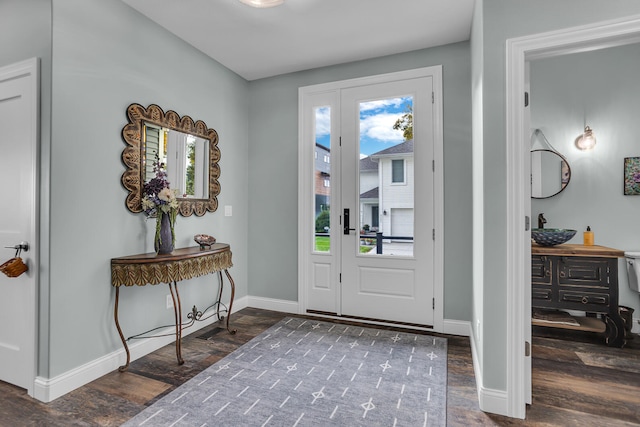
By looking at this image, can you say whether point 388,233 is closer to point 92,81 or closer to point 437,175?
point 437,175

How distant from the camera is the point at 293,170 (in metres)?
3.66

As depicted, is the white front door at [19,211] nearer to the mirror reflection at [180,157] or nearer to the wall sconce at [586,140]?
the mirror reflection at [180,157]

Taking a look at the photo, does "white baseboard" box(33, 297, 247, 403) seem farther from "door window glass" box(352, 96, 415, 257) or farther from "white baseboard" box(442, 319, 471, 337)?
"white baseboard" box(442, 319, 471, 337)

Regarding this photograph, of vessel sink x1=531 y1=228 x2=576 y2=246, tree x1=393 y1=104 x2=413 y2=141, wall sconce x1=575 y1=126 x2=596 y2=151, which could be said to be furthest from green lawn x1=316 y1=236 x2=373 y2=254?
wall sconce x1=575 y1=126 x2=596 y2=151

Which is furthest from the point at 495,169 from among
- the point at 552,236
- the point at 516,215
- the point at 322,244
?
the point at 322,244

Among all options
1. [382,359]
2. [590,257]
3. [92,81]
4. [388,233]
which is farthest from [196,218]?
[590,257]

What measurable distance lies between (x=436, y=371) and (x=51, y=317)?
2497 millimetres

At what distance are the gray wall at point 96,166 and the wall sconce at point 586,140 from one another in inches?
145

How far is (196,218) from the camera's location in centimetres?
314

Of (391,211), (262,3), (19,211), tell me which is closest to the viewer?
(19,211)

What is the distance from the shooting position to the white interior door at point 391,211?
124 inches

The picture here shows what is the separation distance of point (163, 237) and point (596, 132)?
155 inches

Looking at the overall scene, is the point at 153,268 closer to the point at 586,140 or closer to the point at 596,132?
the point at 586,140

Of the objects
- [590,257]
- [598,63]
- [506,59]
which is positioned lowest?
[590,257]
